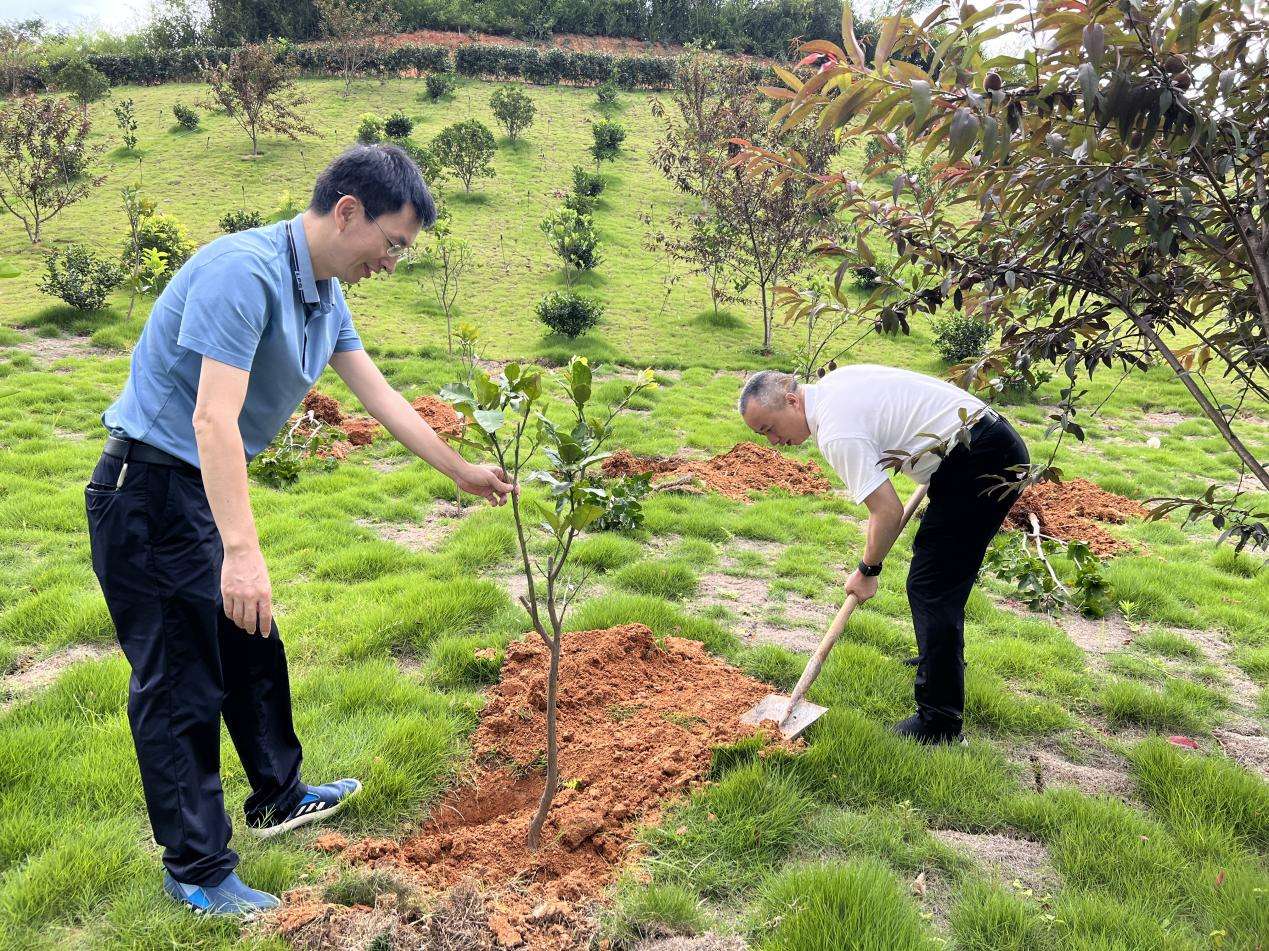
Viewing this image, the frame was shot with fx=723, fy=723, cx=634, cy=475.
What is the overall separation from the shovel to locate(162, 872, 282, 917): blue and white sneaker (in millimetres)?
1991

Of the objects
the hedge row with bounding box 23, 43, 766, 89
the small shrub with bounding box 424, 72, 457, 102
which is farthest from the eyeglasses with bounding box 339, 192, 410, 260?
the hedge row with bounding box 23, 43, 766, 89

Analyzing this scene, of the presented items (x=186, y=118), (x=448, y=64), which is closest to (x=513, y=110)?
(x=448, y=64)

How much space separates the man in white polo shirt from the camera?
301 cm

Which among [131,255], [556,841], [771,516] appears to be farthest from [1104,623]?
[131,255]

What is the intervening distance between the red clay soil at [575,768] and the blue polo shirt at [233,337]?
5.06 ft

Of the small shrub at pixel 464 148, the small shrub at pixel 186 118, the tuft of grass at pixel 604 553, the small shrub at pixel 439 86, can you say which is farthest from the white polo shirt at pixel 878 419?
the small shrub at pixel 439 86

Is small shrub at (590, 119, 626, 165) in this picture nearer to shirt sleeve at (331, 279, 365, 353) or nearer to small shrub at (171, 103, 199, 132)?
small shrub at (171, 103, 199, 132)

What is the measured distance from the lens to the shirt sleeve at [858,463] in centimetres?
290

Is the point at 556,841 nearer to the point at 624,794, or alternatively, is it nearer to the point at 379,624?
the point at 624,794

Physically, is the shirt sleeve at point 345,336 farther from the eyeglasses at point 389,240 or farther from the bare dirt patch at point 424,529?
the bare dirt patch at point 424,529

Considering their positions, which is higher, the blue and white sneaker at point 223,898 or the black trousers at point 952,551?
the black trousers at point 952,551

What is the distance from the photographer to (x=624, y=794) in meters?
2.89

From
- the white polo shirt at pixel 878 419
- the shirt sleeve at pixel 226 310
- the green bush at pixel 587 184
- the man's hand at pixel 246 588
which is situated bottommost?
the man's hand at pixel 246 588

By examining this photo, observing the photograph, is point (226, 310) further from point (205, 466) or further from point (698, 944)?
point (698, 944)
